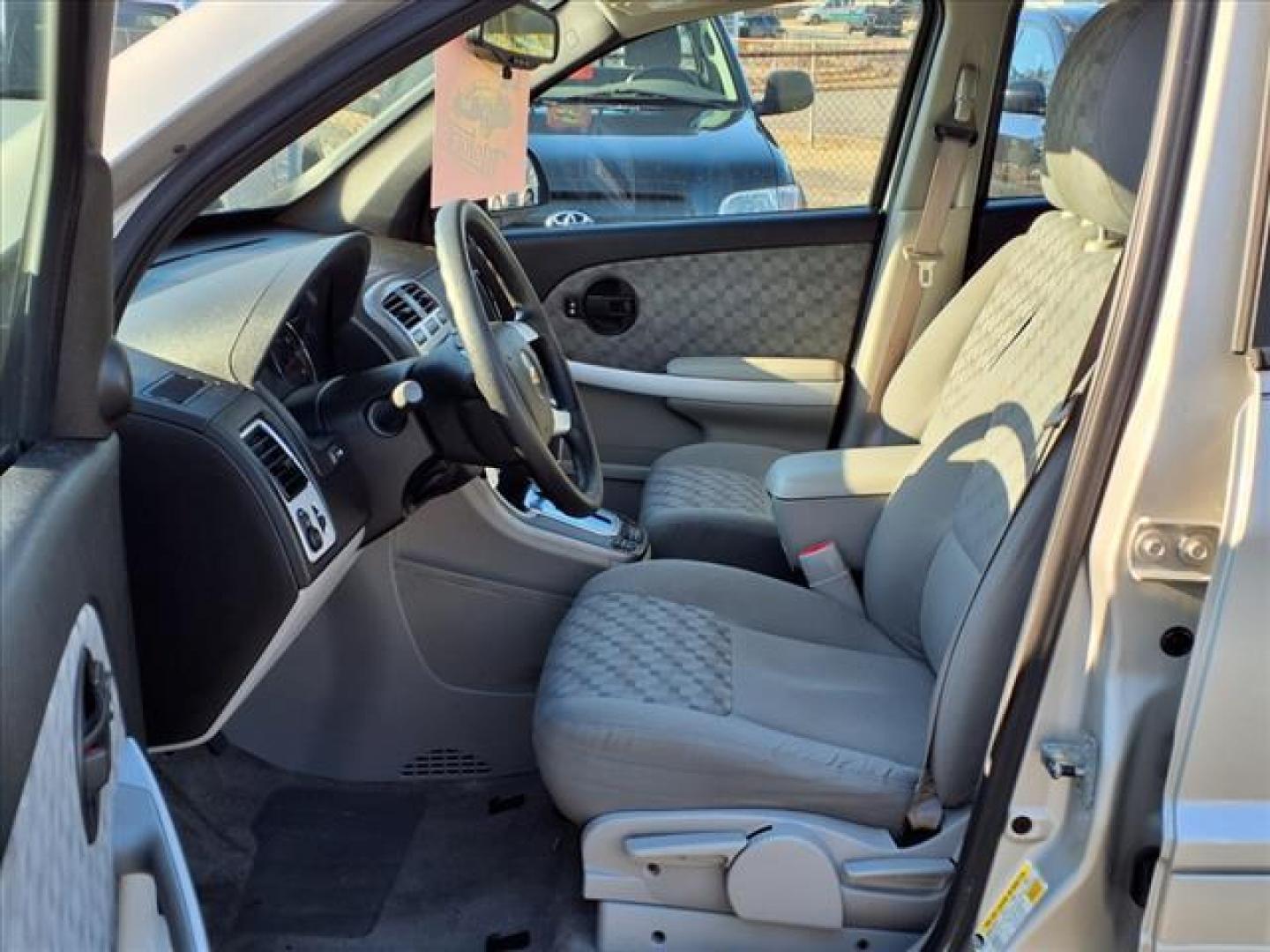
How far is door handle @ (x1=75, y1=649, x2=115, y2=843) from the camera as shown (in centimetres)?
101

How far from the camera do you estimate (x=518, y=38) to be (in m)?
1.73

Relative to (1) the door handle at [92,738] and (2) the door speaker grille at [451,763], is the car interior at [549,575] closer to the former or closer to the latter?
(2) the door speaker grille at [451,763]

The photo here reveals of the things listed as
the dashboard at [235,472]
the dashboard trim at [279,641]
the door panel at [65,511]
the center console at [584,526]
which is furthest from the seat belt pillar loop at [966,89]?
the door panel at [65,511]

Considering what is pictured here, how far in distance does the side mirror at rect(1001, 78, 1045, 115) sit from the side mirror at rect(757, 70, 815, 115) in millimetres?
426

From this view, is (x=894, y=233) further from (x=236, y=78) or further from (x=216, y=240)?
(x=236, y=78)

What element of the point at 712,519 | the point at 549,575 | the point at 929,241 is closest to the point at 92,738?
the point at 549,575

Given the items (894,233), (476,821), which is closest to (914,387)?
(894,233)

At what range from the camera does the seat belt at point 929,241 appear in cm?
294

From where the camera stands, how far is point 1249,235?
1199 millimetres

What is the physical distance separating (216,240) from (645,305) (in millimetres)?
1151

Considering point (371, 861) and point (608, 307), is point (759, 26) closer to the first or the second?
point (608, 307)

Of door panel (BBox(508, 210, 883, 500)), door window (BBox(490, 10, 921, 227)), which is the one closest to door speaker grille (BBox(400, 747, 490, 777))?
door panel (BBox(508, 210, 883, 500))

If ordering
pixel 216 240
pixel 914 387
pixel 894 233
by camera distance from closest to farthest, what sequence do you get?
pixel 216 240 < pixel 914 387 < pixel 894 233

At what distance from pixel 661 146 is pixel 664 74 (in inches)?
7.2
